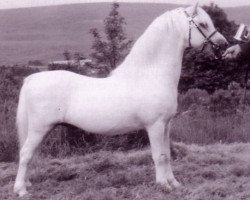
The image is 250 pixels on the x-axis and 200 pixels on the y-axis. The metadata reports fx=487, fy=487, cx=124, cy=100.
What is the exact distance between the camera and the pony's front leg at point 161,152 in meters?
4.55

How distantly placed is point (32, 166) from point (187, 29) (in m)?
2.57

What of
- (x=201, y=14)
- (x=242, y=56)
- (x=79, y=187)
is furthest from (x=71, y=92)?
(x=242, y=56)

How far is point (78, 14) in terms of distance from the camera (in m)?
12.6

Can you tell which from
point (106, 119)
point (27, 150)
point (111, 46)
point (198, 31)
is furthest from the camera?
point (111, 46)

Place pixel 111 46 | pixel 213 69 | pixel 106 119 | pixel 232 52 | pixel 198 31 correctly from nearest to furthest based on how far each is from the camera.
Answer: pixel 198 31
pixel 106 119
pixel 232 52
pixel 111 46
pixel 213 69

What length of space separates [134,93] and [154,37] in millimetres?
561

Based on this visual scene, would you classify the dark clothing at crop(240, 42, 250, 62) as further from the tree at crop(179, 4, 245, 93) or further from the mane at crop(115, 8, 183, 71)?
the tree at crop(179, 4, 245, 93)

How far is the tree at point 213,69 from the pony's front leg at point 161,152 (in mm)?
4585

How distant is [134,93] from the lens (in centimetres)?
455

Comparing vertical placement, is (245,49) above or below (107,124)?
above

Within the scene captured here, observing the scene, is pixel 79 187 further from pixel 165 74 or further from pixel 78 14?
pixel 78 14

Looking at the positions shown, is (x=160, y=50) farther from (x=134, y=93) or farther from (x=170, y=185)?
(x=170, y=185)

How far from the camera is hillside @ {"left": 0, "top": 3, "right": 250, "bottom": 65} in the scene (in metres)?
10.6

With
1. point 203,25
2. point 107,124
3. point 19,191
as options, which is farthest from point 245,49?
point 19,191
